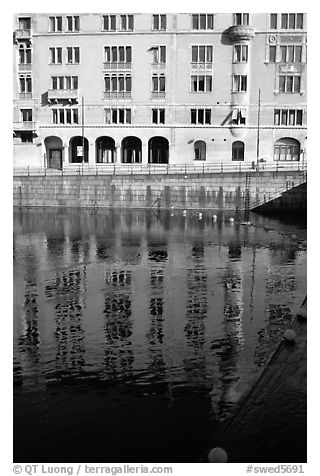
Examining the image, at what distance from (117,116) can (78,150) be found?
21.8 ft

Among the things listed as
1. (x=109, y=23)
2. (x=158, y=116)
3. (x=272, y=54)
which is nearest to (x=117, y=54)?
(x=109, y=23)

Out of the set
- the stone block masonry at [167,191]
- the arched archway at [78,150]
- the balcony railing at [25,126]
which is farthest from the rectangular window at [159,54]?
the stone block masonry at [167,191]

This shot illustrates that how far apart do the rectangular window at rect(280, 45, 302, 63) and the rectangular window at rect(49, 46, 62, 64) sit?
26258 mm

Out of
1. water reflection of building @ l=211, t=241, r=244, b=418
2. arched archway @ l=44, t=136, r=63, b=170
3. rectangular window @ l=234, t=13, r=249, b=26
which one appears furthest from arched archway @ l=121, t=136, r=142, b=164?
water reflection of building @ l=211, t=241, r=244, b=418

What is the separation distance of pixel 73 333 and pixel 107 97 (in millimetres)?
51014

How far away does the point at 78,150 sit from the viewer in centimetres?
6544

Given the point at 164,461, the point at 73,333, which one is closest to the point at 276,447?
the point at 164,461

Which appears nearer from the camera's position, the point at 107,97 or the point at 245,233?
the point at 245,233

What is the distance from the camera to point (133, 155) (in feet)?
218

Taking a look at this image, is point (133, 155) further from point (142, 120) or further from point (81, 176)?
point (81, 176)

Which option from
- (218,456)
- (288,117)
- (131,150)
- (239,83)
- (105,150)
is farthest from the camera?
(105,150)

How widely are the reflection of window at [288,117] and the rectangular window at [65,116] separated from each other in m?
24.4

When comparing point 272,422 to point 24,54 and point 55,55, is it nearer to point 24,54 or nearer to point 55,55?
point 55,55

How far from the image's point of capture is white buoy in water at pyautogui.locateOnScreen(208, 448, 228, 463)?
8852mm
